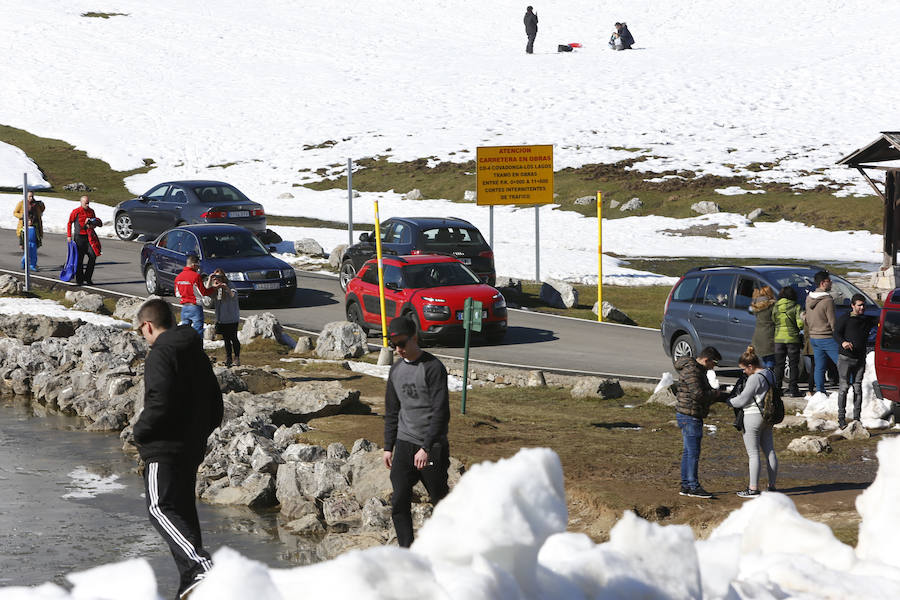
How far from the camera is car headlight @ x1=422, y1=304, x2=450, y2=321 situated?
69.9 ft

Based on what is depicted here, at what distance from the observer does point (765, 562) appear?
12.2 feet

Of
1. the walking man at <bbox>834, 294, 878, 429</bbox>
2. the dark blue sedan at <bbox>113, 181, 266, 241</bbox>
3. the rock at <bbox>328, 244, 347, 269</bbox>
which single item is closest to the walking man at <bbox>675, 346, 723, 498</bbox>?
the walking man at <bbox>834, 294, 878, 429</bbox>

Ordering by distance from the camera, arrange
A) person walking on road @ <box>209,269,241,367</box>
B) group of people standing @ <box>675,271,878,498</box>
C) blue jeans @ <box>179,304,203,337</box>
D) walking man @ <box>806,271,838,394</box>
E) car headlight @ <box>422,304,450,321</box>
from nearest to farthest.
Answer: group of people standing @ <box>675,271,878,498</box>
walking man @ <box>806,271,838,394</box>
person walking on road @ <box>209,269,241,367</box>
blue jeans @ <box>179,304,203,337</box>
car headlight @ <box>422,304,450,321</box>

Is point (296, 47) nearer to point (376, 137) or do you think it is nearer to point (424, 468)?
point (376, 137)

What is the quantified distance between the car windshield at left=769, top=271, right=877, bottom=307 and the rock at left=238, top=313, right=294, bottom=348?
8870 millimetres

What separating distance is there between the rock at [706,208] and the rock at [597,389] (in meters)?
28.9

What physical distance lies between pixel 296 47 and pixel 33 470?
68623mm

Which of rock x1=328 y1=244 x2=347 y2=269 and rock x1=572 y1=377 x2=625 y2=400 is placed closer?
rock x1=572 y1=377 x2=625 y2=400

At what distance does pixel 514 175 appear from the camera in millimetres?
30500

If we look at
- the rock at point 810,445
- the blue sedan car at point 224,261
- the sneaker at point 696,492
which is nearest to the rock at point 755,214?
the blue sedan car at point 224,261

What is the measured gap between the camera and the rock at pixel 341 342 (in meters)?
20.5

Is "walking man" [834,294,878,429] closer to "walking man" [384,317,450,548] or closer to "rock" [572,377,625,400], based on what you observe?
"rock" [572,377,625,400]

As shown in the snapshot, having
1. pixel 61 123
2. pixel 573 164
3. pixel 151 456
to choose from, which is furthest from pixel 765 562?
pixel 61 123

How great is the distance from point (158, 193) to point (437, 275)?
48.5 ft
